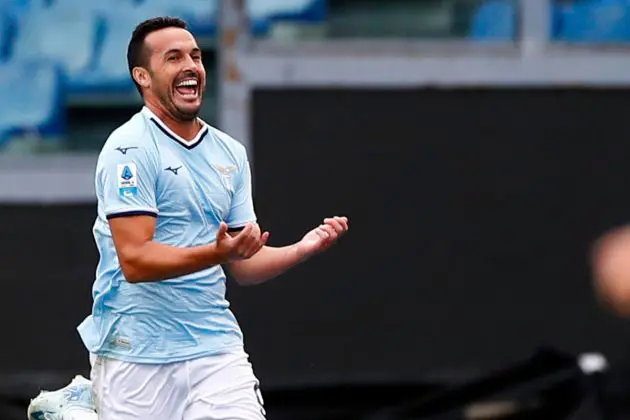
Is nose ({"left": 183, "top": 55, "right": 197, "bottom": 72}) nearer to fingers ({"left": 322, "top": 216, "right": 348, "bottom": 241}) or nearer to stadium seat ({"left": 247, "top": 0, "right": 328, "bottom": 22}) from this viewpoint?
fingers ({"left": 322, "top": 216, "right": 348, "bottom": 241})

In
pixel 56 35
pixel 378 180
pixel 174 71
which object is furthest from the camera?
pixel 378 180

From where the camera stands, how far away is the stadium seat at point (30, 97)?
8.23 metres

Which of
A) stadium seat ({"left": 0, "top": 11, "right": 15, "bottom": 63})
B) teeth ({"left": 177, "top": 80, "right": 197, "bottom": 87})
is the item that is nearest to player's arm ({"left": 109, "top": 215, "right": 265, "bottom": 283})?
teeth ({"left": 177, "top": 80, "right": 197, "bottom": 87})

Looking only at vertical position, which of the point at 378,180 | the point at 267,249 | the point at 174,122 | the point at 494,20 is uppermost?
the point at 494,20

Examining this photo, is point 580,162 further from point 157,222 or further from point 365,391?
point 157,222

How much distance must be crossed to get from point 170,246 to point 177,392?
53 centimetres

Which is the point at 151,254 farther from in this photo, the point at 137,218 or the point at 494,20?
the point at 494,20

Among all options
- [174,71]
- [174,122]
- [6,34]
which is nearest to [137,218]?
[174,122]

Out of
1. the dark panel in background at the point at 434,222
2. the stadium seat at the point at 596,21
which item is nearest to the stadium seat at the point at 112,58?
the dark panel in background at the point at 434,222

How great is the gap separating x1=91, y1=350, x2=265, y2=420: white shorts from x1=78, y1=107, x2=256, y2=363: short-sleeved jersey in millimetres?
38

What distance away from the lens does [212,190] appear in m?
4.87

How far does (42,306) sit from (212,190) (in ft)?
11.8

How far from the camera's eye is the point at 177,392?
4.93 m

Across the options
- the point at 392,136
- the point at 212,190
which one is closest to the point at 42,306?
the point at 392,136
